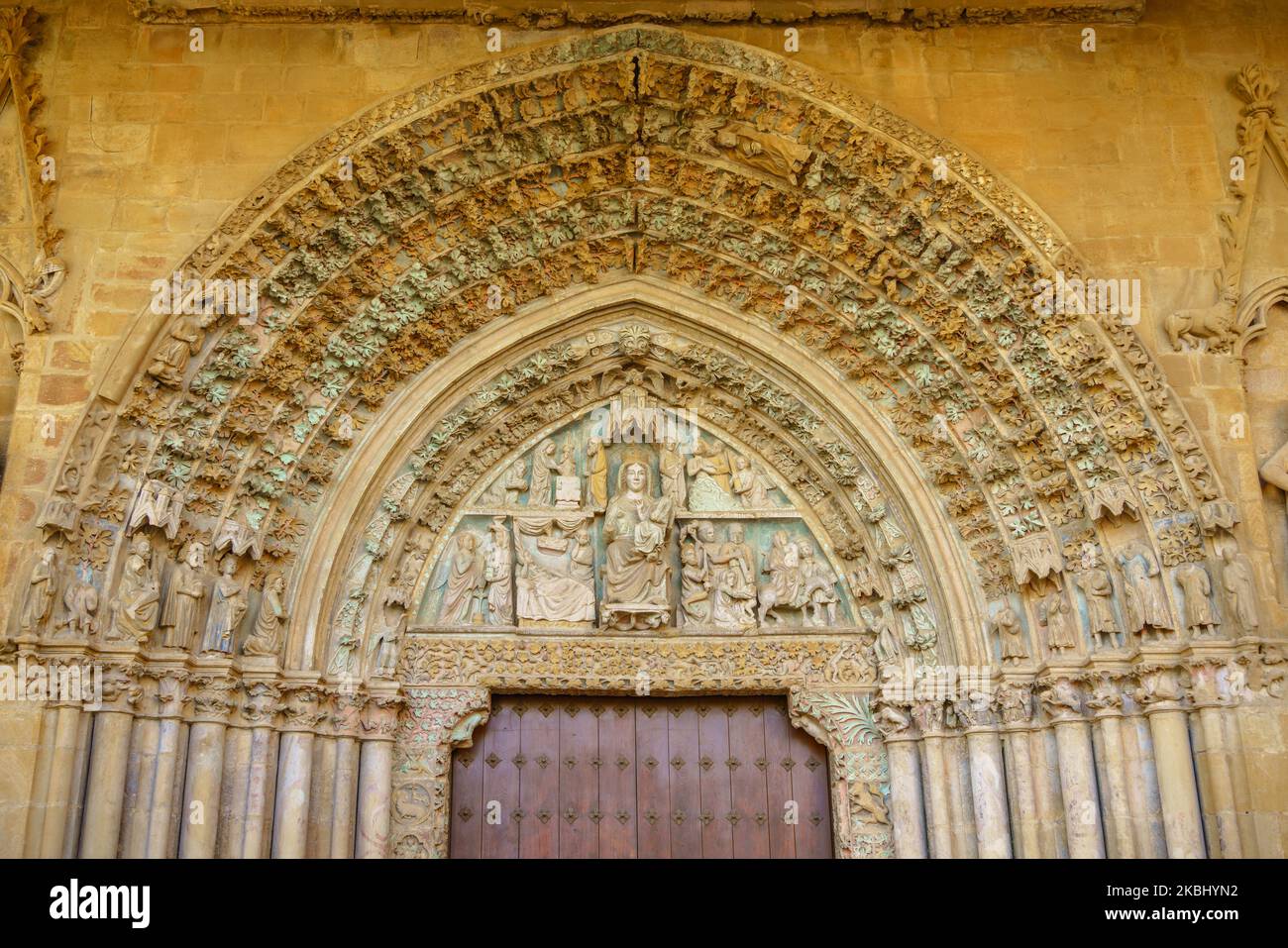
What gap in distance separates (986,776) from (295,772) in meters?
4.26

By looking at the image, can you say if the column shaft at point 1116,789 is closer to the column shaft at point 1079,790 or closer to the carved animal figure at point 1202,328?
the column shaft at point 1079,790

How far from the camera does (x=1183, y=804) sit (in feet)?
23.6

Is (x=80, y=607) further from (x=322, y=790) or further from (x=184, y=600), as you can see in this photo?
(x=322, y=790)

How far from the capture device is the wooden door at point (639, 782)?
331 inches

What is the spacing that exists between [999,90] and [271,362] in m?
5.02

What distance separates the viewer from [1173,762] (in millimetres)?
7301

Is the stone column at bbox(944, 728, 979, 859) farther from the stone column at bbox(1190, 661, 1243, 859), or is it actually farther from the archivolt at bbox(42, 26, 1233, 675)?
the stone column at bbox(1190, 661, 1243, 859)

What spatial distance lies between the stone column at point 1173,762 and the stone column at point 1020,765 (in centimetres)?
75

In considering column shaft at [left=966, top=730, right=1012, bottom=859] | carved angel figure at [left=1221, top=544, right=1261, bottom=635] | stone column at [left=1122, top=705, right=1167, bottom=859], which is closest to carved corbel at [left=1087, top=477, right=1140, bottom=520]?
carved angel figure at [left=1221, top=544, right=1261, bottom=635]

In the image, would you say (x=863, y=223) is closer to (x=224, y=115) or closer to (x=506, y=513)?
(x=506, y=513)

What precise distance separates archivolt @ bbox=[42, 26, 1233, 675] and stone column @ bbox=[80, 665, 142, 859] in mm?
701

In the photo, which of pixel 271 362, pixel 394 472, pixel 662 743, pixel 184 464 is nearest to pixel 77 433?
pixel 184 464

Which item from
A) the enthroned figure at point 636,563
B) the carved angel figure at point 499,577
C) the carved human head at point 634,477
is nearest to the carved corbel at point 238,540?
the carved angel figure at point 499,577

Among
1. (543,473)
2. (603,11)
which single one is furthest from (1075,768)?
(603,11)
